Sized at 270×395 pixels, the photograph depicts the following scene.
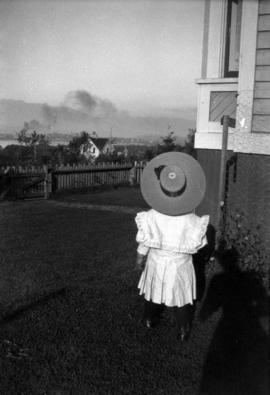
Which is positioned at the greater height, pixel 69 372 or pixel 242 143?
pixel 242 143

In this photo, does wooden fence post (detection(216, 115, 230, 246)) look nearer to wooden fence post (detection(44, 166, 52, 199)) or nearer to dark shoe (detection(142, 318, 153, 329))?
dark shoe (detection(142, 318, 153, 329))

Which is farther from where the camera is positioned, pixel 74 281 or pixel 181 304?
pixel 74 281

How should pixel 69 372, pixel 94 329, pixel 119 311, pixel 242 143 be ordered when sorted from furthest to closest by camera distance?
pixel 242 143 → pixel 119 311 → pixel 94 329 → pixel 69 372

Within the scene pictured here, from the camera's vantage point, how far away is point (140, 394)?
2.80 m

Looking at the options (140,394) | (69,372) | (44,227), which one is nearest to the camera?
(140,394)

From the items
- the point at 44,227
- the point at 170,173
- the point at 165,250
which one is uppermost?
the point at 170,173

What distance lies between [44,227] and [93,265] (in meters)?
2.80

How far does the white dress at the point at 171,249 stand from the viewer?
10.9ft

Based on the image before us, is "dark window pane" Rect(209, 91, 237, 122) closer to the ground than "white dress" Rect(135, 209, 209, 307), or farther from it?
farther from it

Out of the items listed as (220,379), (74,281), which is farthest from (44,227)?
(220,379)

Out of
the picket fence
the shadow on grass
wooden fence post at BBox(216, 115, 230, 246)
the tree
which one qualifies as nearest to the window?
wooden fence post at BBox(216, 115, 230, 246)

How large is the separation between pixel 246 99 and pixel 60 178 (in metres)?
9.43

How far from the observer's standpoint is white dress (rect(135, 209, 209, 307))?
10.9ft

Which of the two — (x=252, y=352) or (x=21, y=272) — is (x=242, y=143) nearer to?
(x=252, y=352)
